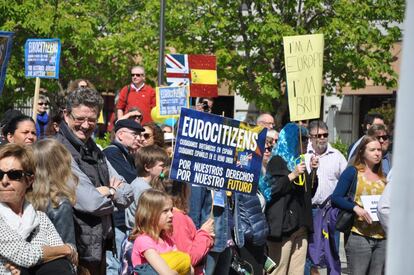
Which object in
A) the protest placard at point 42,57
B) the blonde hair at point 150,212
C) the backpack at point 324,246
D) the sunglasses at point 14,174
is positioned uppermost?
the protest placard at point 42,57

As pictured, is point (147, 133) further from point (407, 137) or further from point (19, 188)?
point (407, 137)

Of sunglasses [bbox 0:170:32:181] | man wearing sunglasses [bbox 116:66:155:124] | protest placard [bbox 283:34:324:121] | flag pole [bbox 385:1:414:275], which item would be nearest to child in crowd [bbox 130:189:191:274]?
sunglasses [bbox 0:170:32:181]

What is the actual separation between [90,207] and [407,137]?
429 centimetres

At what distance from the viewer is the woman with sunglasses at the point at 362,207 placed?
8852 mm

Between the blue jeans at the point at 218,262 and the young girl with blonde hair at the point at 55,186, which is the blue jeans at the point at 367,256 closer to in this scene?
the blue jeans at the point at 218,262

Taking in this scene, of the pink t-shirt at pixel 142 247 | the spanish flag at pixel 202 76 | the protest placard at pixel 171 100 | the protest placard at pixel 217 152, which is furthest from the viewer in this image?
the spanish flag at pixel 202 76

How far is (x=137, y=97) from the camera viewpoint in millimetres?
14344

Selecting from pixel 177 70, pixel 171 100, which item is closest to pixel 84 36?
pixel 177 70

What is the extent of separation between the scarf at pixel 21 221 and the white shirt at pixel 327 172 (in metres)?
6.35

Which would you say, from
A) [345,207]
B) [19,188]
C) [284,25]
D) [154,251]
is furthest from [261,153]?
[284,25]

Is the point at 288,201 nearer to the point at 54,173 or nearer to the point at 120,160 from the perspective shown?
the point at 120,160

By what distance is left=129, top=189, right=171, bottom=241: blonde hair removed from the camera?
629 centimetres

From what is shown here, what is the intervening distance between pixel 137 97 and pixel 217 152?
6.86 m

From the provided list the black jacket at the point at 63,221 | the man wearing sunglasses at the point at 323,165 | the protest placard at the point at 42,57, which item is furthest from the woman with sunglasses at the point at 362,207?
the protest placard at the point at 42,57
